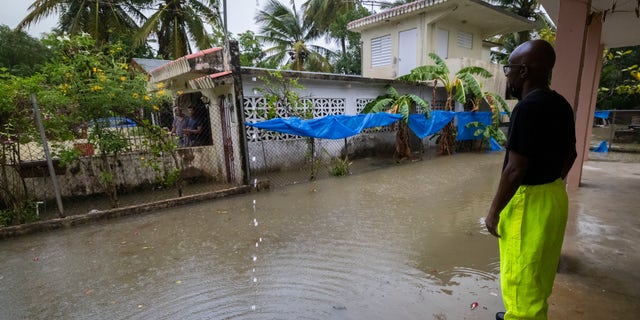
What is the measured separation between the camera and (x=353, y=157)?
10.5 meters

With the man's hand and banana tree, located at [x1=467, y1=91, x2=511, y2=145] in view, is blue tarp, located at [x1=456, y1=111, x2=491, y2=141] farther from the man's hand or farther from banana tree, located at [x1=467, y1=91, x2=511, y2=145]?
the man's hand

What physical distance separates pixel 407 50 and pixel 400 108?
5.32 meters

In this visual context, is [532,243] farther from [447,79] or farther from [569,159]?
[447,79]

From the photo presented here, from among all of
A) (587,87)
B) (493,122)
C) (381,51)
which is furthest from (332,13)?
(587,87)

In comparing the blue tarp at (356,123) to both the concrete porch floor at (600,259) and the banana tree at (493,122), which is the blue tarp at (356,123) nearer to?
the banana tree at (493,122)

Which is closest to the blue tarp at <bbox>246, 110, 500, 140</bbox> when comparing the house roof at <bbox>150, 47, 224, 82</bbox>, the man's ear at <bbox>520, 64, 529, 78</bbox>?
the house roof at <bbox>150, 47, 224, 82</bbox>

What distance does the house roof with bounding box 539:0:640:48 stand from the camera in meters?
4.67

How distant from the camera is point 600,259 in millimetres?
3184

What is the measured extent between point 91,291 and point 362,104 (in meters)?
8.87

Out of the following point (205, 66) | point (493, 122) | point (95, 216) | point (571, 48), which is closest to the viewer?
point (571, 48)

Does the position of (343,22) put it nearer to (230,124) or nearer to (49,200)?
(230,124)

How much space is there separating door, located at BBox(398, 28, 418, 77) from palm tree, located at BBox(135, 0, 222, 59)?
8623 millimetres

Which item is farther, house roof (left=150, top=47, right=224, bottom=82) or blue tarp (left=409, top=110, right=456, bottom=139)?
blue tarp (left=409, top=110, right=456, bottom=139)

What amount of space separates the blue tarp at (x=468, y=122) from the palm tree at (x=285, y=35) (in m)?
10.7
